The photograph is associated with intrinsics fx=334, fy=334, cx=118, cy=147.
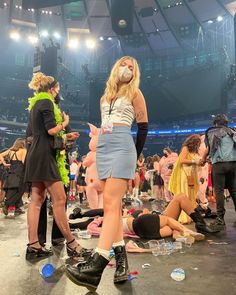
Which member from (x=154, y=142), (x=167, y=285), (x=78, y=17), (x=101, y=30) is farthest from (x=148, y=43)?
(x=167, y=285)

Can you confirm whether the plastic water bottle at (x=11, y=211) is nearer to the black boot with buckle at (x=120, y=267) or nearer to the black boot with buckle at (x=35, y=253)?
the black boot with buckle at (x=35, y=253)

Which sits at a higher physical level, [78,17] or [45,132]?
[78,17]

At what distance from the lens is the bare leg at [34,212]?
294 centimetres

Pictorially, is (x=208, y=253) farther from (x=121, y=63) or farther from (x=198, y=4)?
(x=198, y=4)

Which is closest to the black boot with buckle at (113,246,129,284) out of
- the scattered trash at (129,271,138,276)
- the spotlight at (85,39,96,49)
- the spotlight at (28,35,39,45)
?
the scattered trash at (129,271,138,276)

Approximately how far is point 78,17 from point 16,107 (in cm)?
758

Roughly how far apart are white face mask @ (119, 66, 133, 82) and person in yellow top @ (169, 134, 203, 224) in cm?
285

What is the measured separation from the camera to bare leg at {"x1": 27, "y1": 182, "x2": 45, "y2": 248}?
116 inches

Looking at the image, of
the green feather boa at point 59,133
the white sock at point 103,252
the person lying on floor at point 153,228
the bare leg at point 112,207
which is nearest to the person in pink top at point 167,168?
the person lying on floor at point 153,228

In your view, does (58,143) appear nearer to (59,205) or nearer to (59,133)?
(59,133)

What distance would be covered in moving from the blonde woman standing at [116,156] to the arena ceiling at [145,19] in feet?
60.8

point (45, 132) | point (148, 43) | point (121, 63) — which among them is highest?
point (148, 43)

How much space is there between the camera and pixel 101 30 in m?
23.6

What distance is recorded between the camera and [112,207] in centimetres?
215
